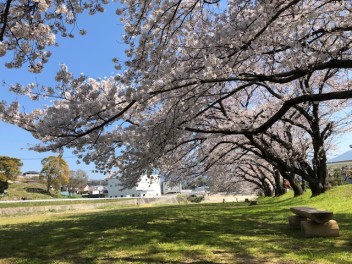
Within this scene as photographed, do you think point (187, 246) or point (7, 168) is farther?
point (7, 168)

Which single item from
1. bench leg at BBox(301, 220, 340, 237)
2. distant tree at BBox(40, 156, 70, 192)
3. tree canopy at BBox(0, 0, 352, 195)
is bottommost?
bench leg at BBox(301, 220, 340, 237)

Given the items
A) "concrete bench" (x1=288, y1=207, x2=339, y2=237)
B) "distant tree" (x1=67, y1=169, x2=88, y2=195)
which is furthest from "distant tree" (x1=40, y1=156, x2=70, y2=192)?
"concrete bench" (x1=288, y1=207, x2=339, y2=237)

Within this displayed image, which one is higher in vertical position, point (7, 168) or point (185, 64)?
point (7, 168)

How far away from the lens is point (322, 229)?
7500 mm

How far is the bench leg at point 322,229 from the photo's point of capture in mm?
7453

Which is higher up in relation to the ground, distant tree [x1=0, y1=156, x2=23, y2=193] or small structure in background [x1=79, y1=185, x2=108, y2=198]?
distant tree [x1=0, y1=156, x2=23, y2=193]

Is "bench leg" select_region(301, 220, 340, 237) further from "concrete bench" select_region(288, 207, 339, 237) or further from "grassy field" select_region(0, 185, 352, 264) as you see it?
"grassy field" select_region(0, 185, 352, 264)

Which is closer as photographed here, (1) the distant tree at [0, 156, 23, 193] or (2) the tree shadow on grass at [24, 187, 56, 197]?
(1) the distant tree at [0, 156, 23, 193]

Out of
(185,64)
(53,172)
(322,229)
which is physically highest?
(53,172)

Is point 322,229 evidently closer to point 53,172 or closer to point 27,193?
point 27,193

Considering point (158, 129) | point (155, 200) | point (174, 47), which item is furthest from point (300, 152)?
point (155, 200)

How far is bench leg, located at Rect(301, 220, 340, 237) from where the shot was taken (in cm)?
745

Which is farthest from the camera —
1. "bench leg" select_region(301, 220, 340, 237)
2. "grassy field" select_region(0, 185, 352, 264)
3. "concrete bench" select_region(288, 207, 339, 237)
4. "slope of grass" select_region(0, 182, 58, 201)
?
"slope of grass" select_region(0, 182, 58, 201)

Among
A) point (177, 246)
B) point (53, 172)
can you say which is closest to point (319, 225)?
point (177, 246)
